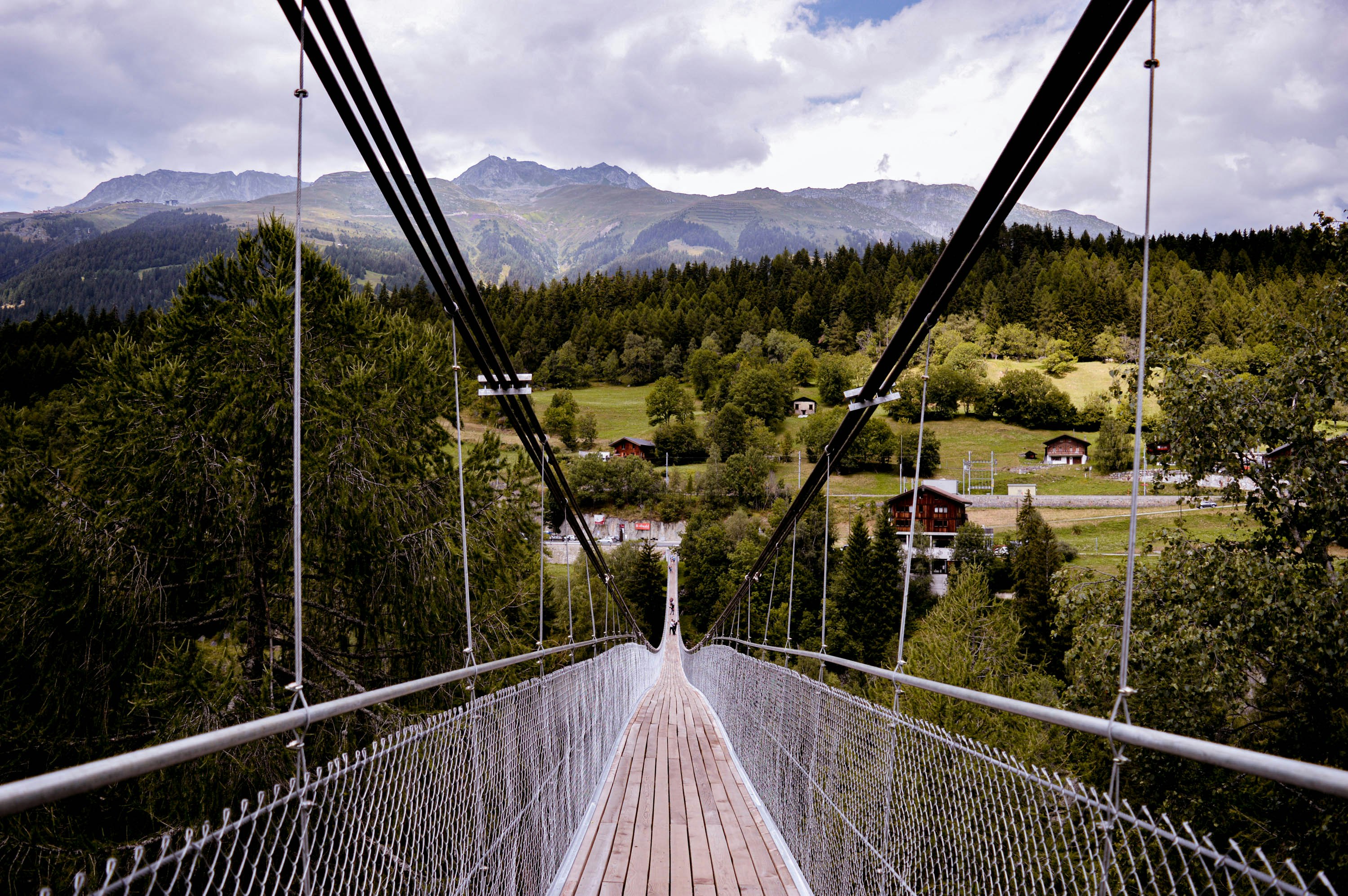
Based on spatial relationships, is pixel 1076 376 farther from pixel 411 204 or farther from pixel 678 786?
pixel 411 204

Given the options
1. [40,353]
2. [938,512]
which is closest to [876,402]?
[40,353]

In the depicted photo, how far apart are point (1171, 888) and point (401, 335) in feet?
32.2

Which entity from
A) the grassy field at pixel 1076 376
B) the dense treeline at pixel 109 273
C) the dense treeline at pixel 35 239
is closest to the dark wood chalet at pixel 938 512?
the grassy field at pixel 1076 376

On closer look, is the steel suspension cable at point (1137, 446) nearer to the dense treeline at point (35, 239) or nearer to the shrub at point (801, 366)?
the dense treeline at point (35, 239)

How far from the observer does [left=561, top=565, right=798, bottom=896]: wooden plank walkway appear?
2.94m

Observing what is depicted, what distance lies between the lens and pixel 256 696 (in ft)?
20.0

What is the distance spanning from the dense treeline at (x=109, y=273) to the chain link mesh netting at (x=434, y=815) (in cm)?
2709

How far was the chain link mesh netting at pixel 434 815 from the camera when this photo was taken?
118 cm

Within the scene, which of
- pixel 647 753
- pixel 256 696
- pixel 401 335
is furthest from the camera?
pixel 401 335

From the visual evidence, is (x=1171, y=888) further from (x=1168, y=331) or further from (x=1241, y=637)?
(x=1168, y=331)

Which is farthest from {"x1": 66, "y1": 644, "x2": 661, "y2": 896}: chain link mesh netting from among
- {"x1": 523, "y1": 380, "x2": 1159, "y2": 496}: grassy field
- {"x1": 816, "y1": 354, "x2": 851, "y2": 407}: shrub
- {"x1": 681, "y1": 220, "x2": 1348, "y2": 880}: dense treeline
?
{"x1": 816, "y1": 354, "x2": 851, "y2": 407}: shrub

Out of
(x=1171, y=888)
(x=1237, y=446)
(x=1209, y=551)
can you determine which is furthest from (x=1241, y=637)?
(x=1171, y=888)

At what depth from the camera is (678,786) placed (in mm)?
4344

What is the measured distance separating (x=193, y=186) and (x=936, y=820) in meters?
176
